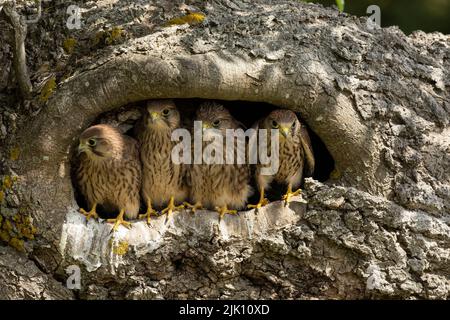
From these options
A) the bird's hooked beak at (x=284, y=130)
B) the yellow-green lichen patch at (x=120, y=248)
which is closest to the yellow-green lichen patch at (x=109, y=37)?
the bird's hooked beak at (x=284, y=130)

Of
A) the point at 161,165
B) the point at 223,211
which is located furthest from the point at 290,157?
the point at 161,165

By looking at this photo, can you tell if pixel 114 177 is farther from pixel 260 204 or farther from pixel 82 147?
pixel 260 204

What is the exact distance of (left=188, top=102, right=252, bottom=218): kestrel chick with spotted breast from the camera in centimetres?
693

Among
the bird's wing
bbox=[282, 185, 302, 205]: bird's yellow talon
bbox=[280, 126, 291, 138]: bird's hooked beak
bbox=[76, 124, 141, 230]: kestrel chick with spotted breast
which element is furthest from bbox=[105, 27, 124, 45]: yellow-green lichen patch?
bbox=[282, 185, 302, 205]: bird's yellow talon

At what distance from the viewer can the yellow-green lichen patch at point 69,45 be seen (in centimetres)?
673

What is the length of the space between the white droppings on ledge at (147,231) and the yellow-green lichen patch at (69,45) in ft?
3.79

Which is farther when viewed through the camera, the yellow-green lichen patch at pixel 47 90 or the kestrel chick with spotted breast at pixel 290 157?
the kestrel chick with spotted breast at pixel 290 157

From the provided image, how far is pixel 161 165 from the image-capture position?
6961mm

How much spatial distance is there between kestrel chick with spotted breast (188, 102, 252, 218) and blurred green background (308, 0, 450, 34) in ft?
8.40

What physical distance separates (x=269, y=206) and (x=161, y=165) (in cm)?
89

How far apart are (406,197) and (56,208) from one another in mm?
2489

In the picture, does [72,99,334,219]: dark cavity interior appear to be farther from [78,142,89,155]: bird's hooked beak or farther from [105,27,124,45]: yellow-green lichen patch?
[105,27,124,45]: yellow-green lichen patch

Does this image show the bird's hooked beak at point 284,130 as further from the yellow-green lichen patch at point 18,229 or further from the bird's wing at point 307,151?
the yellow-green lichen patch at point 18,229

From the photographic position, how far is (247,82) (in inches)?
252
